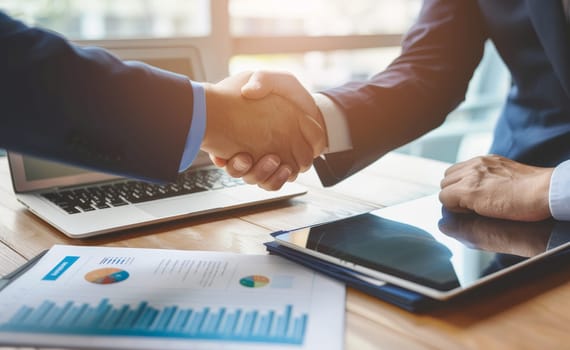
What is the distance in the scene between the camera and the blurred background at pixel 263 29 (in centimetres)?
184

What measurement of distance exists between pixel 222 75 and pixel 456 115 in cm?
203

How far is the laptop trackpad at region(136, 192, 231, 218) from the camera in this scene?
0.88 m

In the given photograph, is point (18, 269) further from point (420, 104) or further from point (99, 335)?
point (420, 104)

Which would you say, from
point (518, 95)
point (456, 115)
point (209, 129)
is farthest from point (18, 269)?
point (456, 115)

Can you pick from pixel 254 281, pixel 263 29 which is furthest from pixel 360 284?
pixel 263 29

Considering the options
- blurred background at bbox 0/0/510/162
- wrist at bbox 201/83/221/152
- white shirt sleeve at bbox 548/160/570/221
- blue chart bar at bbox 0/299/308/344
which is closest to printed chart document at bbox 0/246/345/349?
blue chart bar at bbox 0/299/308/344

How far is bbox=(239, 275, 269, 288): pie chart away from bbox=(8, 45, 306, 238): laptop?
26 centimetres

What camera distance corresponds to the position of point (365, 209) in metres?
0.99

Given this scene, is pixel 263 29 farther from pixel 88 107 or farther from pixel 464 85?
pixel 88 107

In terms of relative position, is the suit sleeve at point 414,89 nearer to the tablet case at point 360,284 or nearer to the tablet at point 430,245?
the tablet at point 430,245

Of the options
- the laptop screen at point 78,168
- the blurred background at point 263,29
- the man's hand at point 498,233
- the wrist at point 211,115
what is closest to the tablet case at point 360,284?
the man's hand at point 498,233

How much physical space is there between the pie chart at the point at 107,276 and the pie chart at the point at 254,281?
0.13 metres

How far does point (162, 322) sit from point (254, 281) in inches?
5.0

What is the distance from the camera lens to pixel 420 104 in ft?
4.11
